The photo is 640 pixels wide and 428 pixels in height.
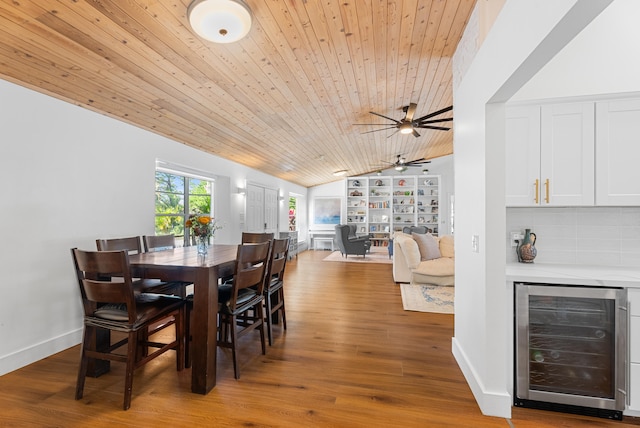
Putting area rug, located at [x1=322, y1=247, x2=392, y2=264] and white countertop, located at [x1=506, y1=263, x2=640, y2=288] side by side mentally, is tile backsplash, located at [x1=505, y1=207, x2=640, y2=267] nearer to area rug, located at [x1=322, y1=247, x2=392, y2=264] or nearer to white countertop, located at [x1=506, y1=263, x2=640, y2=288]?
white countertop, located at [x1=506, y1=263, x2=640, y2=288]

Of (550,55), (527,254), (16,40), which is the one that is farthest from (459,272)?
(16,40)

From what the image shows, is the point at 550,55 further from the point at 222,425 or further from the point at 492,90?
the point at 222,425

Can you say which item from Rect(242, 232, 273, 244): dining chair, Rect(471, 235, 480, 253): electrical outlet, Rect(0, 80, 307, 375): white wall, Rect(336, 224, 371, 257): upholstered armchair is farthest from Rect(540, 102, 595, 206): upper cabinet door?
Rect(336, 224, 371, 257): upholstered armchair

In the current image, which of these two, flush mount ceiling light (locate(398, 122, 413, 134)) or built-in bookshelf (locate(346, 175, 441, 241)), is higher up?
flush mount ceiling light (locate(398, 122, 413, 134))

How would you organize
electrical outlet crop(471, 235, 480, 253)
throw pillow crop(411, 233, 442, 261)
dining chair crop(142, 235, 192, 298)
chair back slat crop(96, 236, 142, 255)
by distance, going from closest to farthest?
electrical outlet crop(471, 235, 480, 253)
chair back slat crop(96, 236, 142, 255)
dining chair crop(142, 235, 192, 298)
throw pillow crop(411, 233, 442, 261)

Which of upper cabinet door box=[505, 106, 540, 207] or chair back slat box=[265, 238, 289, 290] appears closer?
upper cabinet door box=[505, 106, 540, 207]

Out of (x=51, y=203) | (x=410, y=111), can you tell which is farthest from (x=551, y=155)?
(x=51, y=203)

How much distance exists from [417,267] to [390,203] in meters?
5.37

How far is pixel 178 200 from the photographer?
14.7 feet

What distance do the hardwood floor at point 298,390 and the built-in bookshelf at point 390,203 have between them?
23.8 ft

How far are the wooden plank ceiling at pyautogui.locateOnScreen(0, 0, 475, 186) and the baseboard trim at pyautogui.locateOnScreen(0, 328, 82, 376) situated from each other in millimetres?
2165

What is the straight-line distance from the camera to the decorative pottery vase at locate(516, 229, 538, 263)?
228 cm

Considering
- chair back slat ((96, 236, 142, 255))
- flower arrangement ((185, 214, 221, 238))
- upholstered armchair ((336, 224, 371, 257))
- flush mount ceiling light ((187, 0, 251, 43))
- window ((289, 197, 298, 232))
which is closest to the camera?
flush mount ceiling light ((187, 0, 251, 43))

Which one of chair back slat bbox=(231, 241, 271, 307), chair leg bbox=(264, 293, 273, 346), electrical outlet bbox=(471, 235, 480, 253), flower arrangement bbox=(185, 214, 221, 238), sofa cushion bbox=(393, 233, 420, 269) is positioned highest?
flower arrangement bbox=(185, 214, 221, 238)
